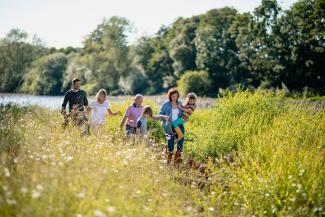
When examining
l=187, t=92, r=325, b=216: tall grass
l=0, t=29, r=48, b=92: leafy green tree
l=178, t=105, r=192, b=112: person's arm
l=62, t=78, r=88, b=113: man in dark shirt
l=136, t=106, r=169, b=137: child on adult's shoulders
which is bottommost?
l=187, t=92, r=325, b=216: tall grass

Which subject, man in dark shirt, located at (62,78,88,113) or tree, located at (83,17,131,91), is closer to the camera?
man in dark shirt, located at (62,78,88,113)

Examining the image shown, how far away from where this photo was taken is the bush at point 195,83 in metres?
46.0

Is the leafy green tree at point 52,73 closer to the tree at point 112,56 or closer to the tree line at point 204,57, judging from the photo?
the tree line at point 204,57

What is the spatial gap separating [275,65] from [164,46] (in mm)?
29974

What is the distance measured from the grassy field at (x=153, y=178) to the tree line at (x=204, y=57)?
2504 cm

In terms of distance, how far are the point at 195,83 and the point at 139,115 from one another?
37657mm

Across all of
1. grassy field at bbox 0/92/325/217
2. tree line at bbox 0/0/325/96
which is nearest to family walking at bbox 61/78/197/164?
grassy field at bbox 0/92/325/217

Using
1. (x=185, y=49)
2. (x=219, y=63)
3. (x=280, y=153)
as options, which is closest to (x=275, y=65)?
(x=219, y=63)

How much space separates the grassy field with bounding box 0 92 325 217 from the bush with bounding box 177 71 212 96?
3693cm

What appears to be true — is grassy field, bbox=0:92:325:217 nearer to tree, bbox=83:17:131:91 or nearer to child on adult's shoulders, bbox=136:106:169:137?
child on adult's shoulders, bbox=136:106:169:137

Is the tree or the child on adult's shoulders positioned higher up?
the tree

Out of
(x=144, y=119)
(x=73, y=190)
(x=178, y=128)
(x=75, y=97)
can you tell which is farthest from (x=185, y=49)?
(x=73, y=190)

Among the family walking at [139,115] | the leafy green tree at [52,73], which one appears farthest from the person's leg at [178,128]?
the leafy green tree at [52,73]

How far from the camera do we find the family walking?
8562mm
